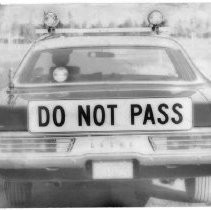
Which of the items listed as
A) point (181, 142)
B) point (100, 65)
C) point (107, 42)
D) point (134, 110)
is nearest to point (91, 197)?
point (134, 110)

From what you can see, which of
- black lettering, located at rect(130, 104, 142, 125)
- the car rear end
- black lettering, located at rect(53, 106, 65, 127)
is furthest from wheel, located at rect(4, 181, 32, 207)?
black lettering, located at rect(130, 104, 142, 125)

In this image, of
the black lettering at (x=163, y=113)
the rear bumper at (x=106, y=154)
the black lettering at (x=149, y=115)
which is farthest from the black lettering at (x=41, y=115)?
the black lettering at (x=163, y=113)

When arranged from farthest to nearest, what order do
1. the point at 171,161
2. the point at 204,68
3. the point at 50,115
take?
the point at 204,68 < the point at 50,115 < the point at 171,161

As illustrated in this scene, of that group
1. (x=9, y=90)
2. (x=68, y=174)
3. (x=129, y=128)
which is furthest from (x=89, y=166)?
(x=9, y=90)

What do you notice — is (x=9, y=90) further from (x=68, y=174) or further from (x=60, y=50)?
(x=68, y=174)

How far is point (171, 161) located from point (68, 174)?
2.41 ft

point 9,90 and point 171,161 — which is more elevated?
point 9,90

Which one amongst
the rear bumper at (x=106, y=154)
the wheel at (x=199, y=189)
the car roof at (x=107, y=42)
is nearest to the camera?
the rear bumper at (x=106, y=154)

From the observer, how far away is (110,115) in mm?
3725

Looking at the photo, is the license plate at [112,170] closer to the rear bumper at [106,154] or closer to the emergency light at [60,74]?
the rear bumper at [106,154]

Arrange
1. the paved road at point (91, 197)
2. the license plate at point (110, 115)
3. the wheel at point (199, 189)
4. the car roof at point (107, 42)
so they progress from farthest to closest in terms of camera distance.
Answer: the paved road at point (91, 197) < the wheel at point (199, 189) < the car roof at point (107, 42) < the license plate at point (110, 115)

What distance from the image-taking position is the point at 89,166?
349 cm

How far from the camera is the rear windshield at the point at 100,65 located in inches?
146

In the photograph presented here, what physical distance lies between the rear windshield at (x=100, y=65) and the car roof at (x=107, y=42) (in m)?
0.04
